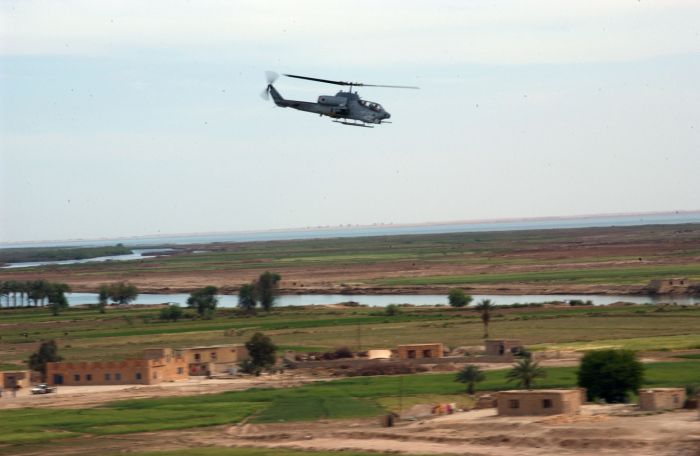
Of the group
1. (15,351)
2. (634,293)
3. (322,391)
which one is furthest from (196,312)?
(322,391)

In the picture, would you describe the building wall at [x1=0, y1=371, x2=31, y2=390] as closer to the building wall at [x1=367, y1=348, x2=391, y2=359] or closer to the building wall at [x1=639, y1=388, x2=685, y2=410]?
the building wall at [x1=367, y1=348, x2=391, y2=359]

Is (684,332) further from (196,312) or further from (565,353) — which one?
(196,312)

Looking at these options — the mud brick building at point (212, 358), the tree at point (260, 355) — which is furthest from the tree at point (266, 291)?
the tree at point (260, 355)

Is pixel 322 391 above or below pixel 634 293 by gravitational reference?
below

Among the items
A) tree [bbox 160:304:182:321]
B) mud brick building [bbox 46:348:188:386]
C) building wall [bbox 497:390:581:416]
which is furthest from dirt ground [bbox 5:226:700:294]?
building wall [bbox 497:390:581:416]

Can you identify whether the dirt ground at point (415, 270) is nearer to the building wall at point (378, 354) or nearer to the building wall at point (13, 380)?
the building wall at point (378, 354)

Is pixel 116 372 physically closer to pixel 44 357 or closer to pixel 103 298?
pixel 44 357

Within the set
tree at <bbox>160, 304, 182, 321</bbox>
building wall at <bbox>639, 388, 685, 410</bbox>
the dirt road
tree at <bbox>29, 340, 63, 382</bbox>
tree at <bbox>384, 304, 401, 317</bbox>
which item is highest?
tree at <bbox>160, 304, 182, 321</bbox>
